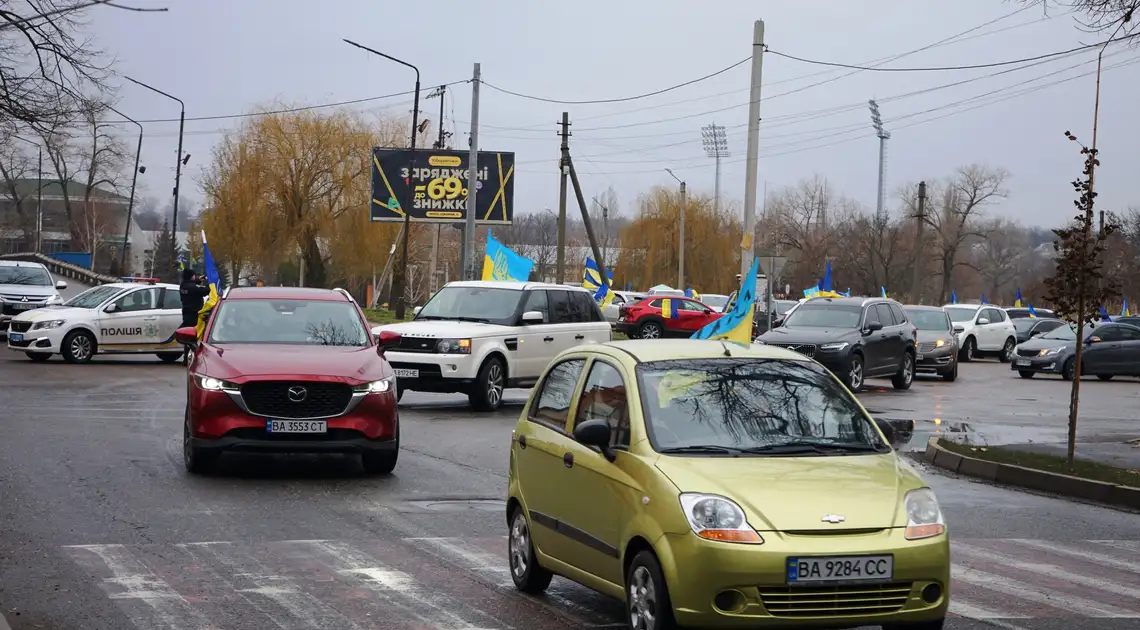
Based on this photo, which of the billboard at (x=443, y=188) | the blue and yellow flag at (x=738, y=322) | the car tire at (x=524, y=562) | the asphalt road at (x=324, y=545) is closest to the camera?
the asphalt road at (x=324, y=545)

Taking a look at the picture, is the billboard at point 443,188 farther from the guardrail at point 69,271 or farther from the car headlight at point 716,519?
the car headlight at point 716,519

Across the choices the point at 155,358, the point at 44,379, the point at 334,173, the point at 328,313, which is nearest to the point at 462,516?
the point at 328,313

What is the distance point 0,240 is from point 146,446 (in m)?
117

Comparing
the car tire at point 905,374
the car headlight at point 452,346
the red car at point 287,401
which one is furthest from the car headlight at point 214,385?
the car tire at point 905,374

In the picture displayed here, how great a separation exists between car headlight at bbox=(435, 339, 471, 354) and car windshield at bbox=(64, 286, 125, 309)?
1145 cm

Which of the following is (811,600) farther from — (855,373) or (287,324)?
(855,373)

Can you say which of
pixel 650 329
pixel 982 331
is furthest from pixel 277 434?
pixel 982 331

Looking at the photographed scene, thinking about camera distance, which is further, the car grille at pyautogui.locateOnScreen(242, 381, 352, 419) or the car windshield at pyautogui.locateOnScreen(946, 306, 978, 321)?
the car windshield at pyautogui.locateOnScreen(946, 306, 978, 321)

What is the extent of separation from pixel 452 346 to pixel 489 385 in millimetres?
887

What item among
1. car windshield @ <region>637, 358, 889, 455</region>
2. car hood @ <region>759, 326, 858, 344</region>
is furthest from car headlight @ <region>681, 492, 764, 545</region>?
car hood @ <region>759, 326, 858, 344</region>

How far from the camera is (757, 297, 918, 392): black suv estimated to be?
25.5 meters

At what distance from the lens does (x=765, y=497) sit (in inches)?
235

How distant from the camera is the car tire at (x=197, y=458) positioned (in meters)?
12.1

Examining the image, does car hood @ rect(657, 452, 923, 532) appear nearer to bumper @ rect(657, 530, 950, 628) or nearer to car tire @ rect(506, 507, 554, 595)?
bumper @ rect(657, 530, 950, 628)
